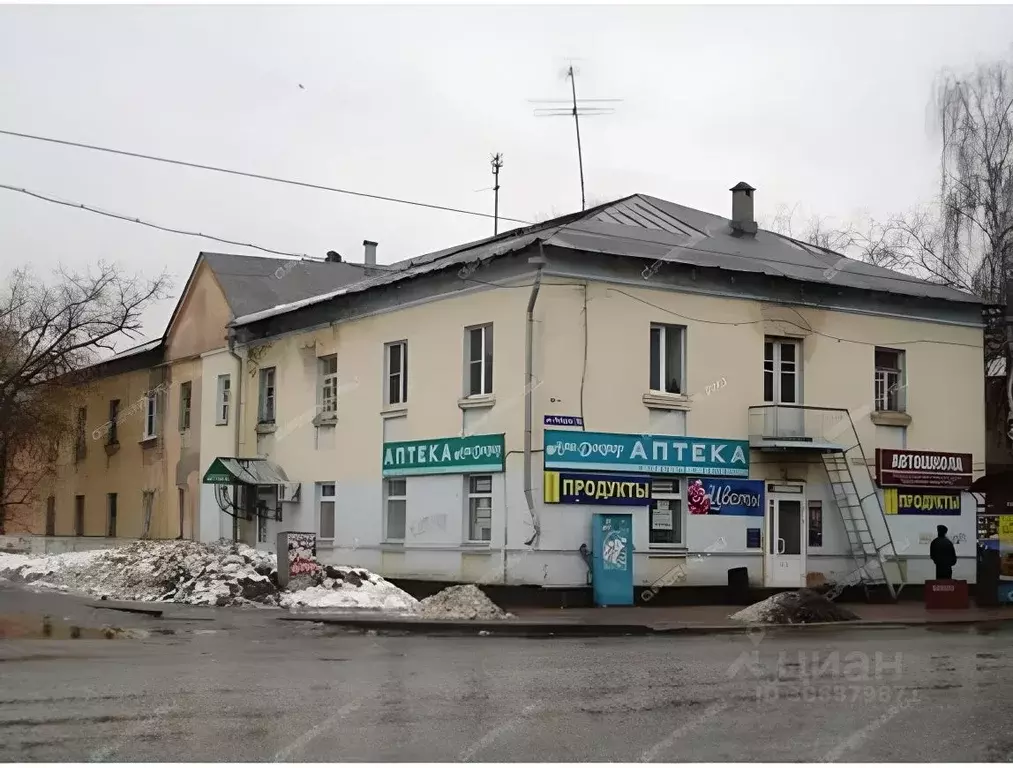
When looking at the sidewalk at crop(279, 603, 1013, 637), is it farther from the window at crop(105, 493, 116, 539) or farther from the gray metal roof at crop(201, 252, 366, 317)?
the window at crop(105, 493, 116, 539)

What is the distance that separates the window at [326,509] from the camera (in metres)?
31.5

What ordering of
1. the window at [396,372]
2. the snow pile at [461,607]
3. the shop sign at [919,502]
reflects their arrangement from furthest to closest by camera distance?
the shop sign at [919,502] < the window at [396,372] < the snow pile at [461,607]

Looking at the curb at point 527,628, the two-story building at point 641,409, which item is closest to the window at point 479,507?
the two-story building at point 641,409

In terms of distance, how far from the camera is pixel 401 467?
28.2m

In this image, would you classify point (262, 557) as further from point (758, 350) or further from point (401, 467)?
point (758, 350)

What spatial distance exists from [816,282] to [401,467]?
10.2m

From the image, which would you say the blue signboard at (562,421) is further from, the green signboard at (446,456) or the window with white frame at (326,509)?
the window with white frame at (326,509)

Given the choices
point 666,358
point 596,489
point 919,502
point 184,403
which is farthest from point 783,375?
point 184,403

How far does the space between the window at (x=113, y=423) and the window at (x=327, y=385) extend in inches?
586

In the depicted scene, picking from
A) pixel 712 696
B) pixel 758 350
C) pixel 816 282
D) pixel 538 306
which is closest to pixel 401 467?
pixel 538 306

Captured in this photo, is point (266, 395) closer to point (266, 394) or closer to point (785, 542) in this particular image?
point (266, 394)

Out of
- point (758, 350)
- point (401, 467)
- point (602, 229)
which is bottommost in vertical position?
point (401, 467)

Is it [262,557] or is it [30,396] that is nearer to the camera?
[262,557]

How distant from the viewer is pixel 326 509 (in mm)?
31750
